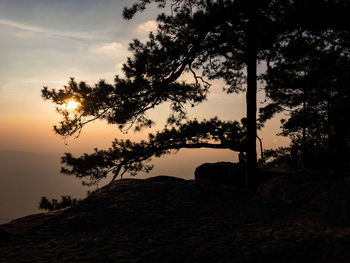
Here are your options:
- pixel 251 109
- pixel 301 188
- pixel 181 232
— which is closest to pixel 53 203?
pixel 251 109

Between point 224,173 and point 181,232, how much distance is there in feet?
38.9

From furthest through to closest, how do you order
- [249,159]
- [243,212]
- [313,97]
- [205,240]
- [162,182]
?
[313,97] → [249,159] → [162,182] → [243,212] → [205,240]

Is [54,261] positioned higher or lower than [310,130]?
lower

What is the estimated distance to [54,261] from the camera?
4.68ft

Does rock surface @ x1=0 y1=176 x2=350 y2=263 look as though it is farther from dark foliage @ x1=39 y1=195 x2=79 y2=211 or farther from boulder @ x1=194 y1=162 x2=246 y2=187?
boulder @ x1=194 y1=162 x2=246 y2=187

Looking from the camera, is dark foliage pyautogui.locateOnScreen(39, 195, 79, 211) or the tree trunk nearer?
→ dark foliage pyautogui.locateOnScreen(39, 195, 79, 211)

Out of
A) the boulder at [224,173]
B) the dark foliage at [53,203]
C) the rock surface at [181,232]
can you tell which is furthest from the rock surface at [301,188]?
the dark foliage at [53,203]

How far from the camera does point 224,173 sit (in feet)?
43.4

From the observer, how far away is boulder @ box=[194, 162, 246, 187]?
1288 cm

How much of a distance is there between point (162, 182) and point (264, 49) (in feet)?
25.9

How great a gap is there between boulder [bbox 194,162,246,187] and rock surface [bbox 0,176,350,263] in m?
10.8

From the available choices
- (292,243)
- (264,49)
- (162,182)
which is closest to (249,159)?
(264,49)

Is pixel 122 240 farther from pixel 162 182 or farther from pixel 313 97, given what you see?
pixel 313 97

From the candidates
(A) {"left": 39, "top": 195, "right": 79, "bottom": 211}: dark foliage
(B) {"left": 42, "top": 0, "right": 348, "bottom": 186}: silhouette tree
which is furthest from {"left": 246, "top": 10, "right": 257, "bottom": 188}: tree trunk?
(A) {"left": 39, "top": 195, "right": 79, "bottom": 211}: dark foliage
